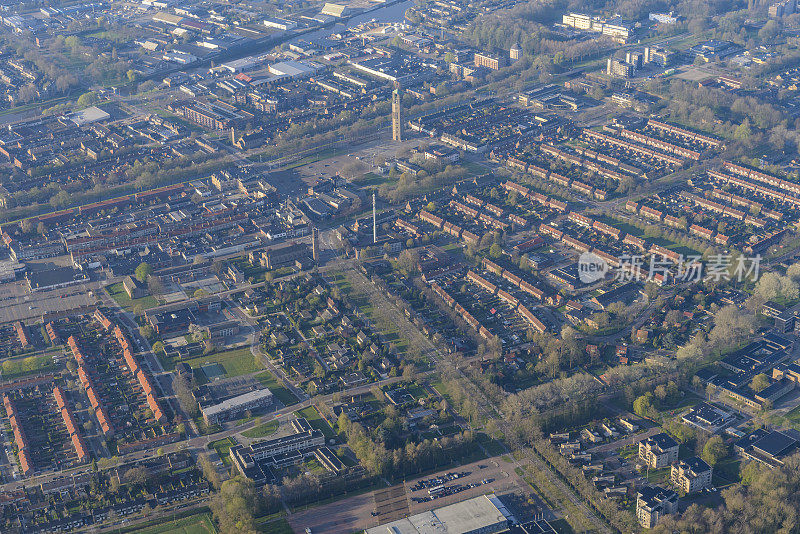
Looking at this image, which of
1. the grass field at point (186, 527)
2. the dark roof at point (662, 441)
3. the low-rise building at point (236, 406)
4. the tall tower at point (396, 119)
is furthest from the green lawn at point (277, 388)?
the tall tower at point (396, 119)

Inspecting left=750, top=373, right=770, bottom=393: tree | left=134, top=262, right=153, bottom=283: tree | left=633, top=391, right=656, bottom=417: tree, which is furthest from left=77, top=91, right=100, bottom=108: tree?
left=750, top=373, right=770, bottom=393: tree

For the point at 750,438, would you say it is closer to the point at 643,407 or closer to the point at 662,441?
the point at 662,441

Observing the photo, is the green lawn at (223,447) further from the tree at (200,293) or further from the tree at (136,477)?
the tree at (200,293)

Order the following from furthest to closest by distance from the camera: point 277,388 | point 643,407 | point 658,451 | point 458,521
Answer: point 277,388 < point 643,407 < point 658,451 < point 458,521

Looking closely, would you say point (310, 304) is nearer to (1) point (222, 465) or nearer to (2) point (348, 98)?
(1) point (222, 465)

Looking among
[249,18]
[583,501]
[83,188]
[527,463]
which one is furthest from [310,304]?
[249,18]

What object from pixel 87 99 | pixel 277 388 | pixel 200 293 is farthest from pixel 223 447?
pixel 87 99
